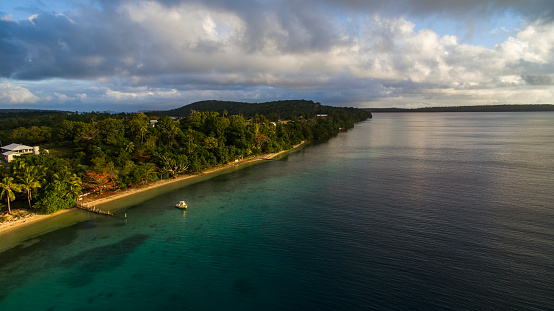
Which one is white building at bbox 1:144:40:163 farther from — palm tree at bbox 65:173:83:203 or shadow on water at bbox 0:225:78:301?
shadow on water at bbox 0:225:78:301

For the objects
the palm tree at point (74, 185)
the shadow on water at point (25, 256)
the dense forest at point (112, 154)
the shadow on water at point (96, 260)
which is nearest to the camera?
the shadow on water at point (25, 256)

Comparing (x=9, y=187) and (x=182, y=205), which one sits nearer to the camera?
(x=9, y=187)

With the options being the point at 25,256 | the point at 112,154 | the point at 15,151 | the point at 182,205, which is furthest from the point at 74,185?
the point at 15,151

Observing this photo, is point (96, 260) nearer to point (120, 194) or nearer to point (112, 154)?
point (120, 194)

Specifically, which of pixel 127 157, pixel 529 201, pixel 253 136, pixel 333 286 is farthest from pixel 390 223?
pixel 253 136

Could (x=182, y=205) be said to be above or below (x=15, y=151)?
below

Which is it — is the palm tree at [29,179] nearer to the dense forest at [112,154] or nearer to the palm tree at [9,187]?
the dense forest at [112,154]

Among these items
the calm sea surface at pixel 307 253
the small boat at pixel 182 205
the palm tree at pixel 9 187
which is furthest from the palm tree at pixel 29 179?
the small boat at pixel 182 205

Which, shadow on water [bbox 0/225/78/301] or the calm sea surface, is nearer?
the calm sea surface

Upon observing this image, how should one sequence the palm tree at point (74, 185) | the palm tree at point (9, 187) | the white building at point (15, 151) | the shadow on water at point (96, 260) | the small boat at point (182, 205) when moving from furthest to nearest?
1. the white building at point (15, 151)
2. the small boat at point (182, 205)
3. the palm tree at point (74, 185)
4. the palm tree at point (9, 187)
5. the shadow on water at point (96, 260)

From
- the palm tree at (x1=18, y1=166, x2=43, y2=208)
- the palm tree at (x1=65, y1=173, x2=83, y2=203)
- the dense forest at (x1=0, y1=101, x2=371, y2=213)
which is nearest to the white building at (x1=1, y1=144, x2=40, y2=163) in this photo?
the dense forest at (x1=0, y1=101, x2=371, y2=213)
